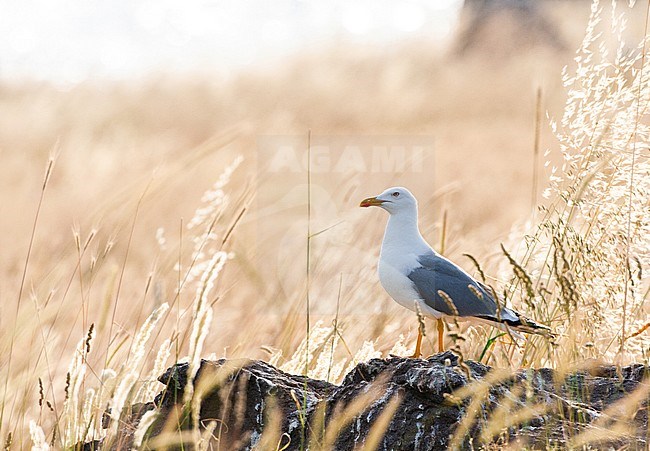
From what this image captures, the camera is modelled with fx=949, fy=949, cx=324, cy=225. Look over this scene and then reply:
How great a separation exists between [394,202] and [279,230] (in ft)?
1.33

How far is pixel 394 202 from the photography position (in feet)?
10.6

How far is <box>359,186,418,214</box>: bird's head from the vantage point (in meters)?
3.21

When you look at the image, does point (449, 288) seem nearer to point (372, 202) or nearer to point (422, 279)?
point (422, 279)

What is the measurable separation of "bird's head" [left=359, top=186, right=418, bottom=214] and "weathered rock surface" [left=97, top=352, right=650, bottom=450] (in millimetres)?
1221

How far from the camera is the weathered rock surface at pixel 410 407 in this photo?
5.38 feet

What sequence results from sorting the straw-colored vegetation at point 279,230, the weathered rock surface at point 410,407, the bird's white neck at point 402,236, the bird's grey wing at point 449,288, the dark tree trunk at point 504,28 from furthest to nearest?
the dark tree trunk at point 504,28 < the bird's white neck at point 402,236 < the bird's grey wing at point 449,288 < the straw-colored vegetation at point 279,230 < the weathered rock surface at point 410,407

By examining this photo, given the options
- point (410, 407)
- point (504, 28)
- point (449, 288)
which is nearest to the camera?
point (410, 407)

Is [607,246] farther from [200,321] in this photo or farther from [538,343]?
[200,321]

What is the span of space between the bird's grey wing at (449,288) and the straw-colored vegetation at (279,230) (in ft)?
0.33

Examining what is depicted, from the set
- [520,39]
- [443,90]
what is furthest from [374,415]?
[520,39]

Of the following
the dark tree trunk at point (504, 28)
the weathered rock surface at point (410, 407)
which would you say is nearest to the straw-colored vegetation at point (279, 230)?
the weathered rock surface at point (410, 407)

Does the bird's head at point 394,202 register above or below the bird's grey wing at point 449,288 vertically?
above

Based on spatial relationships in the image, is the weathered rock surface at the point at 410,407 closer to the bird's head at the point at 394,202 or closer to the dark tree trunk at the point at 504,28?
the bird's head at the point at 394,202

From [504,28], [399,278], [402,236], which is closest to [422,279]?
[399,278]
